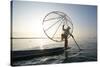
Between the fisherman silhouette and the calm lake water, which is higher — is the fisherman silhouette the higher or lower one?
the higher one

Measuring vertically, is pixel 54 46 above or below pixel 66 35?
below

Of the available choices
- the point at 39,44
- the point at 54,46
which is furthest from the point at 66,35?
the point at 39,44

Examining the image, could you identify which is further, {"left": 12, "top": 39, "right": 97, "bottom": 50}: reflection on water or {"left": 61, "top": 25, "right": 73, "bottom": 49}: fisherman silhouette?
{"left": 61, "top": 25, "right": 73, "bottom": 49}: fisherman silhouette

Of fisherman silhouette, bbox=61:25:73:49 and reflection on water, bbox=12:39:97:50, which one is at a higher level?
fisherman silhouette, bbox=61:25:73:49

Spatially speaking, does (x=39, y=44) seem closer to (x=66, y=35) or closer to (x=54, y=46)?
(x=54, y=46)

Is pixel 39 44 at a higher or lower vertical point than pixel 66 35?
lower

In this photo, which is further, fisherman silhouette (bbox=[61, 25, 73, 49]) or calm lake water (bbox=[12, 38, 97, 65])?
fisherman silhouette (bbox=[61, 25, 73, 49])

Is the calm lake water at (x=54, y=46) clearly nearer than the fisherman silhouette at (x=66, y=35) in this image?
Yes

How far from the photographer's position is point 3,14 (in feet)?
6.57

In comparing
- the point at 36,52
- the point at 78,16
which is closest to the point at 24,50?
the point at 36,52

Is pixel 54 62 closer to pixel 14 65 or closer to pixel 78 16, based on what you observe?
pixel 14 65

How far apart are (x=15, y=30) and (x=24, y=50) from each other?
313 millimetres

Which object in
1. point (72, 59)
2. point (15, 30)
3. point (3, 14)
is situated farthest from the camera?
point (72, 59)

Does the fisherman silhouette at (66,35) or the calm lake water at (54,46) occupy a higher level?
the fisherman silhouette at (66,35)
